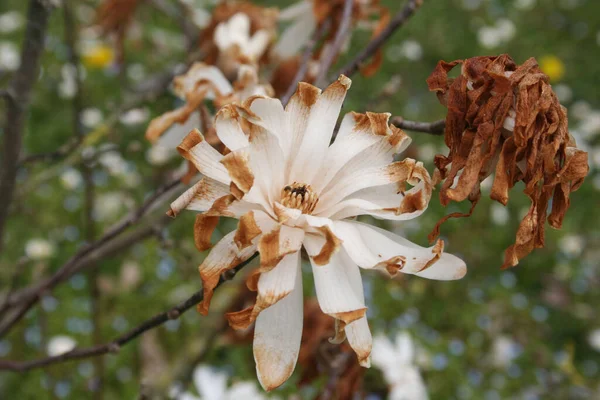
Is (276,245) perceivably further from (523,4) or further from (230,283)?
(523,4)

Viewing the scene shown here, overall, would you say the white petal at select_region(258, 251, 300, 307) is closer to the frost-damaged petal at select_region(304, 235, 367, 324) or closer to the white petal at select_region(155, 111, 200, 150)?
the frost-damaged petal at select_region(304, 235, 367, 324)

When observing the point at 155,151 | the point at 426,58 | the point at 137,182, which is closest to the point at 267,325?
the point at 155,151

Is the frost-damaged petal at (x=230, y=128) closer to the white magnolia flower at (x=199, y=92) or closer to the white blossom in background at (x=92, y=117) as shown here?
the white magnolia flower at (x=199, y=92)

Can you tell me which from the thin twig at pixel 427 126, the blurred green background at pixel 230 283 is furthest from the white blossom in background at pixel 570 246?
the thin twig at pixel 427 126

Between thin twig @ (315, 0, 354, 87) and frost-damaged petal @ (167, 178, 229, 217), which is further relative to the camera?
thin twig @ (315, 0, 354, 87)

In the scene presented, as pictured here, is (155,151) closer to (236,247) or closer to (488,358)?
(488,358)

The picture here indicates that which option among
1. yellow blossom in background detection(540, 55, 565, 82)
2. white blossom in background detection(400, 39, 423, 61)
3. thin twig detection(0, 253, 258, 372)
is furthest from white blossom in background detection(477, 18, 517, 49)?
thin twig detection(0, 253, 258, 372)
